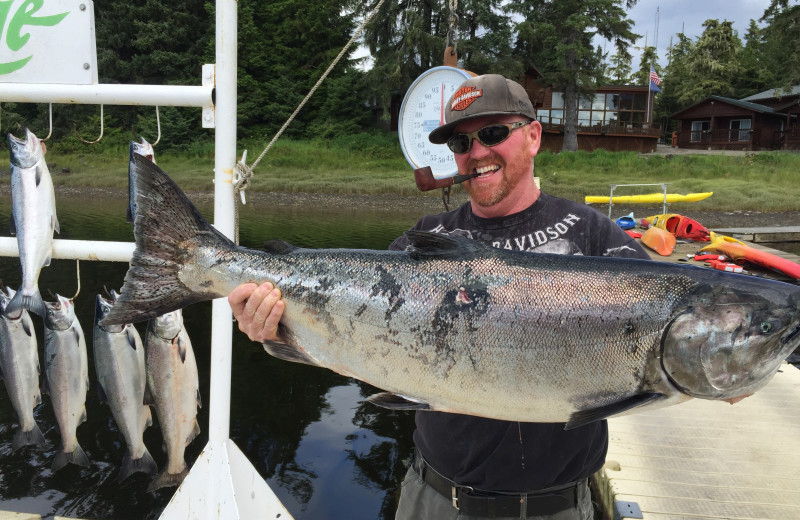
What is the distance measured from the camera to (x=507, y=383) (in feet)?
6.74

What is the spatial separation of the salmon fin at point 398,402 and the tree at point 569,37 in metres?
38.2

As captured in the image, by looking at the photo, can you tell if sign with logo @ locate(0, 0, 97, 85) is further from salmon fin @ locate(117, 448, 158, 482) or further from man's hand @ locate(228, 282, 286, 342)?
salmon fin @ locate(117, 448, 158, 482)

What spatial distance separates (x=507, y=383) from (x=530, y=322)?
23 centimetres

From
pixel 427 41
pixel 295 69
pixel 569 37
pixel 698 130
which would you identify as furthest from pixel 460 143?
pixel 698 130

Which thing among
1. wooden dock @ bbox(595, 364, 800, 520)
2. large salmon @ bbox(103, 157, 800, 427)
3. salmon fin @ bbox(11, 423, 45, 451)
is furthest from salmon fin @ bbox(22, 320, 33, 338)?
wooden dock @ bbox(595, 364, 800, 520)

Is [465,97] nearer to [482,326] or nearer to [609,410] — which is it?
[482,326]

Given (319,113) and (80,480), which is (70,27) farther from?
(319,113)

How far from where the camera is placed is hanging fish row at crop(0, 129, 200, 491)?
10.5 feet

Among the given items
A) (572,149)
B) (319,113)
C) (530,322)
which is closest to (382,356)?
(530,322)

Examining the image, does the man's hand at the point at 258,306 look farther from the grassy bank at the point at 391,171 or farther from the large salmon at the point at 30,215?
the grassy bank at the point at 391,171

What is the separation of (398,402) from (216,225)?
164cm

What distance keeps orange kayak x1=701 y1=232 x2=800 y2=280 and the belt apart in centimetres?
1287

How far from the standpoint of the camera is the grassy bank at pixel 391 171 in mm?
28141

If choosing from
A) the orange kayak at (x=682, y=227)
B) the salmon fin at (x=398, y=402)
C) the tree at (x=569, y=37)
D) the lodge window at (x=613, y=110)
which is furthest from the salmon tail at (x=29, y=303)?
the lodge window at (x=613, y=110)
